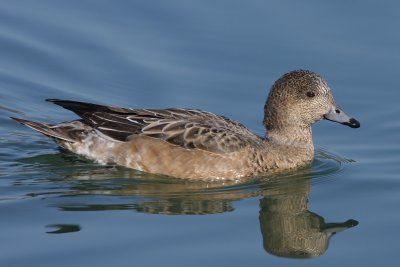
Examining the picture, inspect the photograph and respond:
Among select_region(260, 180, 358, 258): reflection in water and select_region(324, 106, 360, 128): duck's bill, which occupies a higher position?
select_region(324, 106, 360, 128): duck's bill

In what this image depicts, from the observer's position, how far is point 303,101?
11.7 m

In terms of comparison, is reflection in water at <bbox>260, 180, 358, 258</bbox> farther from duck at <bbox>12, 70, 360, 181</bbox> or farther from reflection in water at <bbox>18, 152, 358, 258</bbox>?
duck at <bbox>12, 70, 360, 181</bbox>

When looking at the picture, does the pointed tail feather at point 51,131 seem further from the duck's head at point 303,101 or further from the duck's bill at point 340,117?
the duck's bill at point 340,117

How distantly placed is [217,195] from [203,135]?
81 centimetres

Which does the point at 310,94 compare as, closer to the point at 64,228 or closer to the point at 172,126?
the point at 172,126

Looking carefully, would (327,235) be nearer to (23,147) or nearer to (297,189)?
(297,189)

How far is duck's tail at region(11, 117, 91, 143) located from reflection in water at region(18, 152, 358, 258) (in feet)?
0.81

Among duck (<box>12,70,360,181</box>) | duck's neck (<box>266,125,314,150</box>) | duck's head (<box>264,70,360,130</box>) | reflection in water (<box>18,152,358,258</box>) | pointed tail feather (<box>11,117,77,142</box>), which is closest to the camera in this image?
reflection in water (<box>18,152,358,258</box>)

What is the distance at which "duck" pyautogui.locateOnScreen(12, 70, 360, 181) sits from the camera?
11.3 meters

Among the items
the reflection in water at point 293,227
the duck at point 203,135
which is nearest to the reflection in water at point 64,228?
the reflection in water at point 293,227

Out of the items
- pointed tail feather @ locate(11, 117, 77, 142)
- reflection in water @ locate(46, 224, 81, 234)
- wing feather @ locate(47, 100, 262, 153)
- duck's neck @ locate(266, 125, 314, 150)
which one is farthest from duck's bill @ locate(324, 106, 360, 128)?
reflection in water @ locate(46, 224, 81, 234)

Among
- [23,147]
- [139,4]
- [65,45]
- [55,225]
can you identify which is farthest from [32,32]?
[55,225]

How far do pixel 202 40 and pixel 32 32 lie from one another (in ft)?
7.73

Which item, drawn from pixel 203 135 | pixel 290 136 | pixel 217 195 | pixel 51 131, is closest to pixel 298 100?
pixel 290 136
